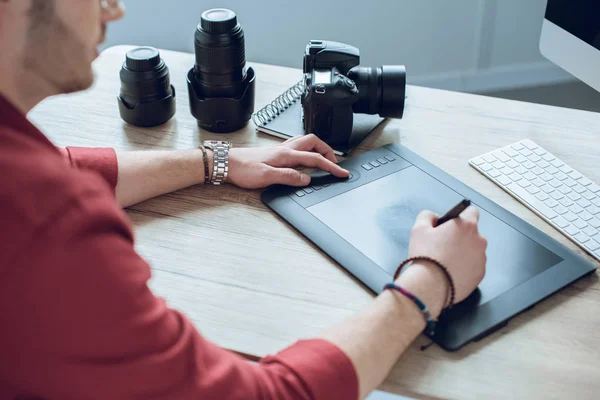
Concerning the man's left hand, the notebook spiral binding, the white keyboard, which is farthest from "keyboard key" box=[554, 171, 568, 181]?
the notebook spiral binding

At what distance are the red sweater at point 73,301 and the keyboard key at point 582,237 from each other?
23.1 inches

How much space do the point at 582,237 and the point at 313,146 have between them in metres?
0.45

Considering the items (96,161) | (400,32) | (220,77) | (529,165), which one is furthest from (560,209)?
(400,32)

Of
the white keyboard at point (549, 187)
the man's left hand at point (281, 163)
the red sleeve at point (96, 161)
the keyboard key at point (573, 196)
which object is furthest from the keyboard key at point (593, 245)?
the red sleeve at point (96, 161)

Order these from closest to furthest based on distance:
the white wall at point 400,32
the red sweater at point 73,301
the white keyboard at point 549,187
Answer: the red sweater at point 73,301 → the white keyboard at point 549,187 → the white wall at point 400,32

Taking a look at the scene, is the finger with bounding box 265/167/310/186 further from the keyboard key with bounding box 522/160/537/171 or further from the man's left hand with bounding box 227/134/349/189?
the keyboard key with bounding box 522/160/537/171

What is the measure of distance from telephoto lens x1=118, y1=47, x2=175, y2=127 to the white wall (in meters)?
0.91

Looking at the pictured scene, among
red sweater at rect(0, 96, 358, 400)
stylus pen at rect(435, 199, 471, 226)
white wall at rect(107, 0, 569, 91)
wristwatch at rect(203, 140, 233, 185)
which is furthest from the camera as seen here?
white wall at rect(107, 0, 569, 91)

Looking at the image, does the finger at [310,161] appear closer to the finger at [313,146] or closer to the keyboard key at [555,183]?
the finger at [313,146]

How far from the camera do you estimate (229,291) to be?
2.94ft

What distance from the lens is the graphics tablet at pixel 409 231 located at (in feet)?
2.85

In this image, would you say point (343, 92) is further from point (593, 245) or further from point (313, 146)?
point (593, 245)

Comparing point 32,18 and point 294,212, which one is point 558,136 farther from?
point 32,18

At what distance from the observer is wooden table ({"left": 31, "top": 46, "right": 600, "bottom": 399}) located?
797 millimetres
